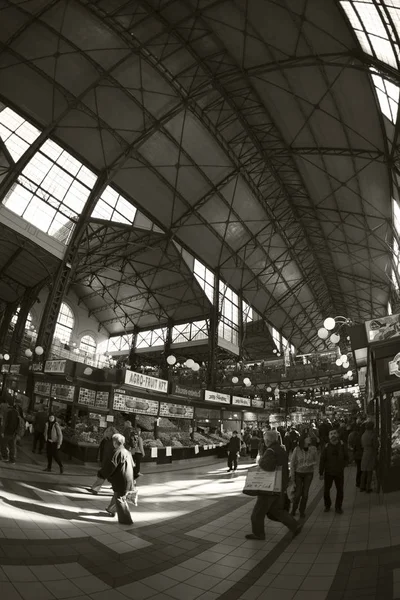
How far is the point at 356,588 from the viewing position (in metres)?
3.31

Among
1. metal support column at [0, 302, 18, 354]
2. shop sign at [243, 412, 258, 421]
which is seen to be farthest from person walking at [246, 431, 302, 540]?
metal support column at [0, 302, 18, 354]

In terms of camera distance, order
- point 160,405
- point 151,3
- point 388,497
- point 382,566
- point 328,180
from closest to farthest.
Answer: point 382,566 < point 388,497 < point 151,3 < point 160,405 < point 328,180

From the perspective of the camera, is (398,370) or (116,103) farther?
(116,103)

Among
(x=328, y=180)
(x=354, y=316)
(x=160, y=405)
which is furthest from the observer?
(x=354, y=316)

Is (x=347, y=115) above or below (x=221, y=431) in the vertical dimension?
above

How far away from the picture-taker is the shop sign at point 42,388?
47.6ft

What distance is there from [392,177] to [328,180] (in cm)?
489

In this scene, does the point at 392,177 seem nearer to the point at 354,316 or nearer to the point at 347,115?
the point at 347,115

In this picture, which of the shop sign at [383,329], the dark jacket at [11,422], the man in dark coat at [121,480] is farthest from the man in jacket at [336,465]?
the dark jacket at [11,422]

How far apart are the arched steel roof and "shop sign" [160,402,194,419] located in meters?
11.3

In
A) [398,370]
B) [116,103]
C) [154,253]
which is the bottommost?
[398,370]

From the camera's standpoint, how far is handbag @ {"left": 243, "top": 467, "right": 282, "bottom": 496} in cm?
485

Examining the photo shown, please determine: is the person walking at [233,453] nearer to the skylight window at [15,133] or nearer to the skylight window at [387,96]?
the skylight window at [387,96]

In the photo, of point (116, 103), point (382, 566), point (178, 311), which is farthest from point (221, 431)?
point (116, 103)
